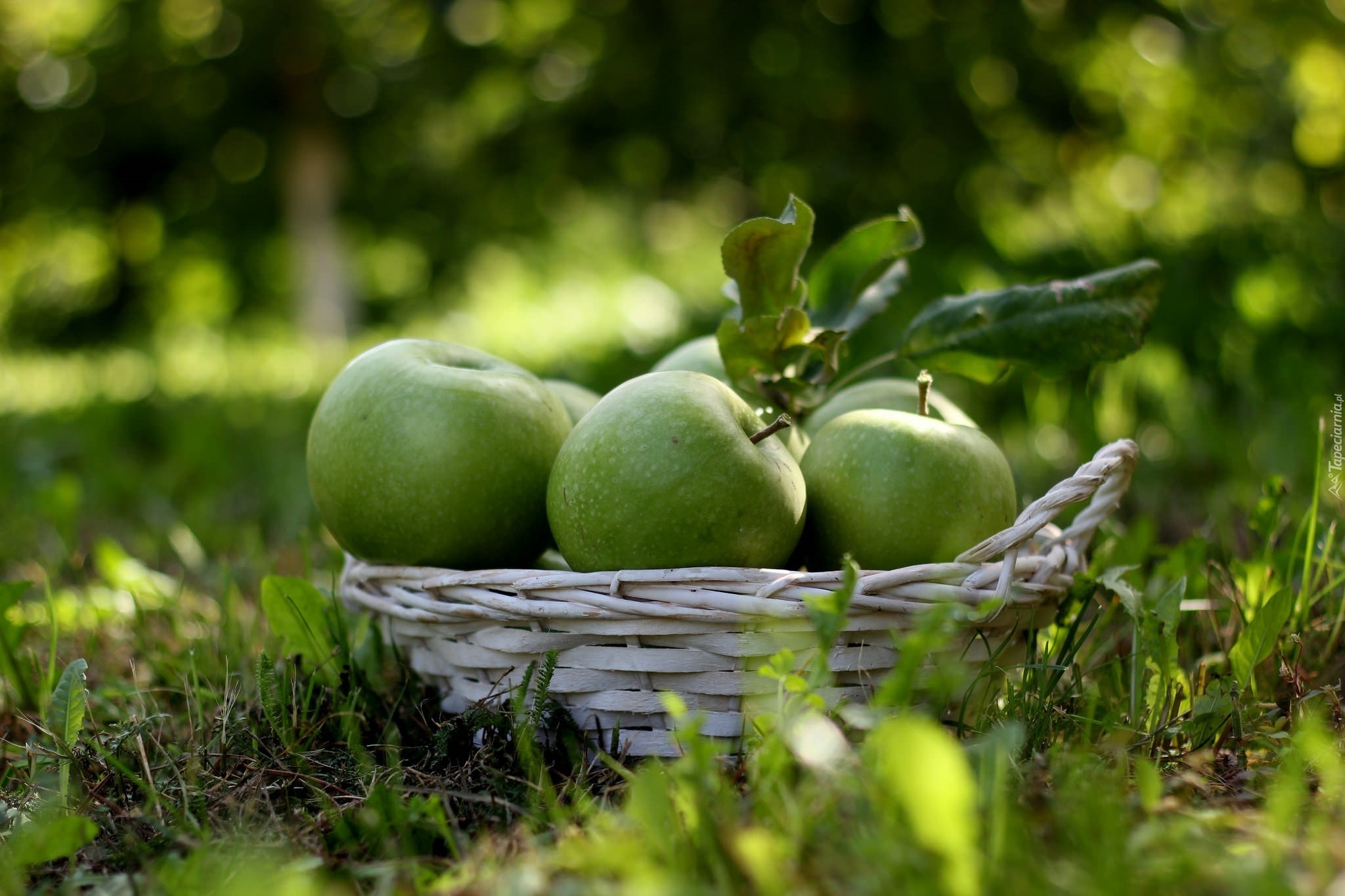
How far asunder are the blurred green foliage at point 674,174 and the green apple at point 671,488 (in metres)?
1.31

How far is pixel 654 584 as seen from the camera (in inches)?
50.6

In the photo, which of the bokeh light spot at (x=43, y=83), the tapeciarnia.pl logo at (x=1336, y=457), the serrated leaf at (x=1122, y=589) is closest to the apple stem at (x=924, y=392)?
the serrated leaf at (x=1122, y=589)

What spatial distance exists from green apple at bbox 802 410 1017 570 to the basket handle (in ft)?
0.35

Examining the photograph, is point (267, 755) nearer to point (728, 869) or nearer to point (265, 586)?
point (265, 586)

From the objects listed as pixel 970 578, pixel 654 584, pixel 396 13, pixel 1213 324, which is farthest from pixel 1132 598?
pixel 396 13

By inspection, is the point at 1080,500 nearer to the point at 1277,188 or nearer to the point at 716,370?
the point at 716,370

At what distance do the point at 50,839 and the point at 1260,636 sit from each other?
4.99 ft

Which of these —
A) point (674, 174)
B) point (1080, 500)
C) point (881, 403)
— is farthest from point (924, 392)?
point (674, 174)

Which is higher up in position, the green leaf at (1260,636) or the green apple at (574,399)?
the green apple at (574,399)

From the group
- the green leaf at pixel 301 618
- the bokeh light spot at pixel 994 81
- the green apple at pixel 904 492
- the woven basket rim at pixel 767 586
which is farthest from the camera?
the bokeh light spot at pixel 994 81

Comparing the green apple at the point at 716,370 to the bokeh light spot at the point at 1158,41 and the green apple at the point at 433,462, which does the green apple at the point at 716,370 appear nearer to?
the green apple at the point at 433,462

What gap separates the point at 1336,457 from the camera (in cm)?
191

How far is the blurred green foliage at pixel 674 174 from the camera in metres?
2.97

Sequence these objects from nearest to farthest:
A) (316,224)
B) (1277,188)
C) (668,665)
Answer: (668,665), (1277,188), (316,224)
